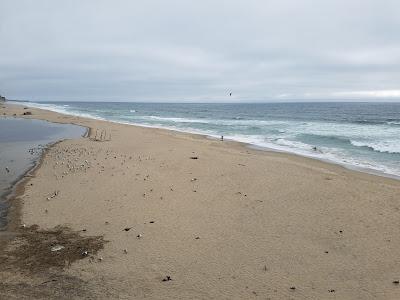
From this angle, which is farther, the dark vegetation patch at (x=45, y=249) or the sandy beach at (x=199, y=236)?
the dark vegetation patch at (x=45, y=249)

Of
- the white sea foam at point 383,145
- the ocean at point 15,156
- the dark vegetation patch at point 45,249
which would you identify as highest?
the ocean at point 15,156

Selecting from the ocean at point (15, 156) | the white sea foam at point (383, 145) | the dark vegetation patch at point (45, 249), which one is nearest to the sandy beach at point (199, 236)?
the dark vegetation patch at point (45, 249)

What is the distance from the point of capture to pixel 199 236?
8867 mm

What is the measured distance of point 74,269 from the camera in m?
7.18

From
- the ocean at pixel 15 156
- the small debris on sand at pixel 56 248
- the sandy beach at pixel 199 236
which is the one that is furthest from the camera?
the ocean at pixel 15 156

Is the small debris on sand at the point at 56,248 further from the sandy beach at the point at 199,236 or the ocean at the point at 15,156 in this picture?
the ocean at the point at 15,156

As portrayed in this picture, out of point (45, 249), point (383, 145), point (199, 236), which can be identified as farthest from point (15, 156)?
point (383, 145)

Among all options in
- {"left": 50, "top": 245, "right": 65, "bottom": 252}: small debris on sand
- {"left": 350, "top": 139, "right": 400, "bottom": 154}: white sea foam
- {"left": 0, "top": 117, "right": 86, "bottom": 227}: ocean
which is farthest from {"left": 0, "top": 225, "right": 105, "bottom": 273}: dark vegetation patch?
{"left": 350, "top": 139, "right": 400, "bottom": 154}: white sea foam

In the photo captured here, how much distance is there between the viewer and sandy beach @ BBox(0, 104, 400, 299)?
6.66 meters

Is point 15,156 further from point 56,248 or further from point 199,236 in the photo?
point 199,236

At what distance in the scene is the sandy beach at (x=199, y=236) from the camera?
21.9ft

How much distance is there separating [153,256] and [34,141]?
20589 millimetres

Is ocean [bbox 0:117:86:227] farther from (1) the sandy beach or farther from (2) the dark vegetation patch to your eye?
(2) the dark vegetation patch

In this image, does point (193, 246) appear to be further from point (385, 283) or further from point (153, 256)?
point (385, 283)
